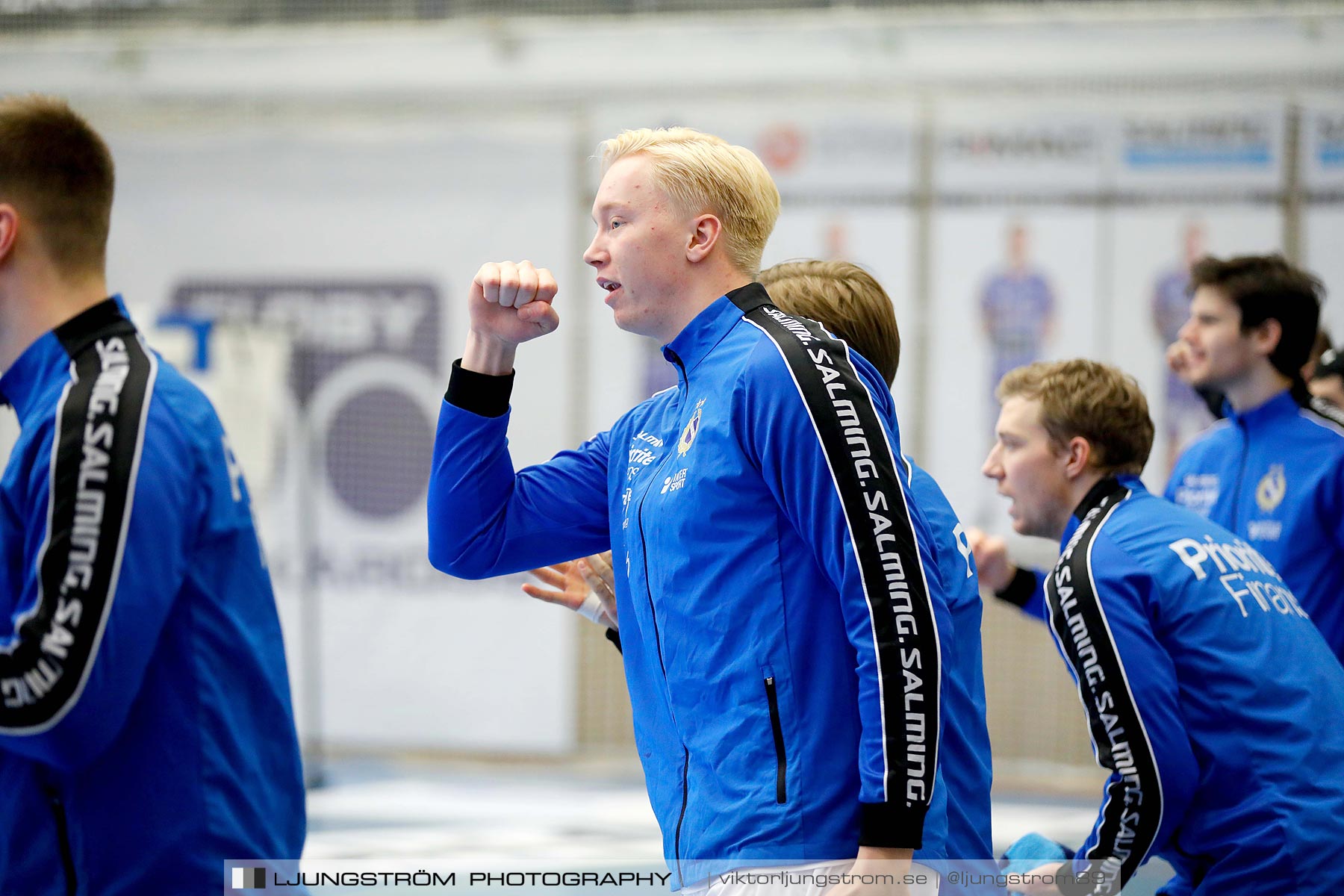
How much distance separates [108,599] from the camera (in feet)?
6.29

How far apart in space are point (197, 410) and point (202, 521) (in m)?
0.19

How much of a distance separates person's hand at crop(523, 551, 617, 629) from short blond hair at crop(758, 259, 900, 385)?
2.26 feet

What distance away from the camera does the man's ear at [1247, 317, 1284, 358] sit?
446 cm

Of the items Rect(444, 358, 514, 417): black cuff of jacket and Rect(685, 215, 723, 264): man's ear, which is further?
Rect(444, 358, 514, 417): black cuff of jacket

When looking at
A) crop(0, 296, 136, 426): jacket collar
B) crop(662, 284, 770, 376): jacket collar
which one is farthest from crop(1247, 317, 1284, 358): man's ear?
crop(0, 296, 136, 426): jacket collar

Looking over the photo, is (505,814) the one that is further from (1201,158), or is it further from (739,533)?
(1201,158)

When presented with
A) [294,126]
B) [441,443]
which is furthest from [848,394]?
[294,126]

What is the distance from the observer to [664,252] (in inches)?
89.5

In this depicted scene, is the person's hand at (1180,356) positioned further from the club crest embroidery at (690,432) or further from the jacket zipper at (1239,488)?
the club crest embroidery at (690,432)

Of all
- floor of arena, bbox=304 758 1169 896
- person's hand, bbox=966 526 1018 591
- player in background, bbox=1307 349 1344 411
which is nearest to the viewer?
person's hand, bbox=966 526 1018 591

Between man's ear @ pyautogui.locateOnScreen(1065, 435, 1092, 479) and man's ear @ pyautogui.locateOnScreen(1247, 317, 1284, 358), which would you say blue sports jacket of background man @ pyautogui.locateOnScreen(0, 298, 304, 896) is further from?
man's ear @ pyautogui.locateOnScreen(1247, 317, 1284, 358)

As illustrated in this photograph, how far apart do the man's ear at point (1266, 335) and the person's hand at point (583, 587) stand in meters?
2.74

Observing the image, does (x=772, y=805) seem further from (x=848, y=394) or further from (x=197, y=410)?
(x=197, y=410)

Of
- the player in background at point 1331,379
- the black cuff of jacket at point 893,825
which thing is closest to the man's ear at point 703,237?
the black cuff of jacket at point 893,825
